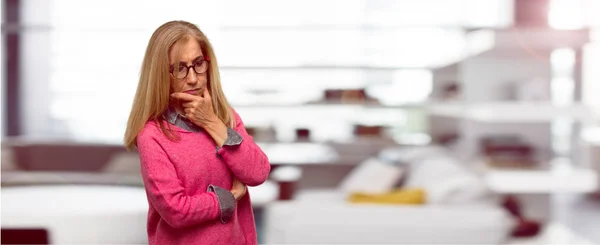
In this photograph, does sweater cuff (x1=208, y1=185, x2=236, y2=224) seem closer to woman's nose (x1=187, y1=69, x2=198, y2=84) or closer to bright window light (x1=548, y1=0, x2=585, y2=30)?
woman's nose (x1=187, y1=69, x2=198, y2=84)

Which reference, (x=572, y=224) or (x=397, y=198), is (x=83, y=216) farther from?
(x=572, y=224)

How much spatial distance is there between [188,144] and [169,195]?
0.11 metres

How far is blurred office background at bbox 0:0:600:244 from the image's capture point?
297 cm

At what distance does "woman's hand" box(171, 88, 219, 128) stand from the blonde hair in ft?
0.09

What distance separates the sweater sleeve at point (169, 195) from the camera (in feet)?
4.62

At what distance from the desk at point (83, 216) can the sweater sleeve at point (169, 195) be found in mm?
694

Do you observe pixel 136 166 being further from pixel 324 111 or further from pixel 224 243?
pixel 224 243

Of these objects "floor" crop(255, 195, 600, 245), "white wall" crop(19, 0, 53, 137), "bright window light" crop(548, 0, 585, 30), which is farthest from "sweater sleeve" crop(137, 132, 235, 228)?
"white wall" crop(19, 0, 53, 137)

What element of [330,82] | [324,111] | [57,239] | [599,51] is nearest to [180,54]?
[57,239]

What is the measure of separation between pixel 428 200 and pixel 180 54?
2.12 meters

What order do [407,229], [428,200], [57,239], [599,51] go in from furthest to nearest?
[599,51] → [428,200] → [407,229] → [57,239]

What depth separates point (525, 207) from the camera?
451 centimetres

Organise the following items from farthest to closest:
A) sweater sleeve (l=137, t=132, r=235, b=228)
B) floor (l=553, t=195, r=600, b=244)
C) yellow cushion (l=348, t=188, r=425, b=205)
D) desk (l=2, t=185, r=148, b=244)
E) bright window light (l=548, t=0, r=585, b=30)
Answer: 1. floor (l=553, t=195, r=600, b=244)
2. bright window light (l=548, t=0, r=585, b=30)
3. yellow cushion (l=348, t=188, r=425, b=205)
4. desk (l=2, t=185, r=148, b=244)
5. sweater sleeve (l=137, t=132, r=235, b=228)

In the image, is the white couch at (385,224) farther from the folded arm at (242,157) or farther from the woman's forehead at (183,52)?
the woman's forehead at (183,52)
